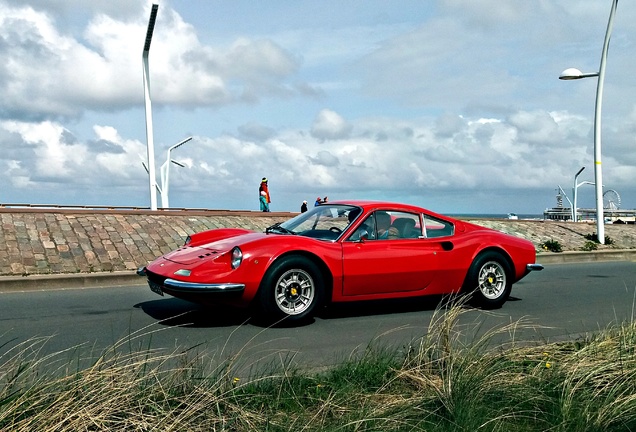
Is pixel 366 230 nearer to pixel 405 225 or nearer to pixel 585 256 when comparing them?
pixel 405 225

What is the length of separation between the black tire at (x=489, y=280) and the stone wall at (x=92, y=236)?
6.54 meters

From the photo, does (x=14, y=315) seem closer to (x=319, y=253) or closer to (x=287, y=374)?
(x=319, y=253)

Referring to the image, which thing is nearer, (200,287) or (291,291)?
(200,287)

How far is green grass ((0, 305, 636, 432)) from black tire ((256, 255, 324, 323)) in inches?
88.0

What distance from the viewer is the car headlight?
7.29 meters

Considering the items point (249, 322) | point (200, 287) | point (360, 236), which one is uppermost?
point (360, 236)

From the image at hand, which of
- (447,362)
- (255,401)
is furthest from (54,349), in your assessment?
(447,362)

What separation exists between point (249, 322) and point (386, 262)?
5.56ft

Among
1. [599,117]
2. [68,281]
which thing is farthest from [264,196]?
[68,281]

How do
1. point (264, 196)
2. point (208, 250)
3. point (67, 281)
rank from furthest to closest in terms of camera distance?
point (264, 196) < point (67, 281) < point (208, 250)

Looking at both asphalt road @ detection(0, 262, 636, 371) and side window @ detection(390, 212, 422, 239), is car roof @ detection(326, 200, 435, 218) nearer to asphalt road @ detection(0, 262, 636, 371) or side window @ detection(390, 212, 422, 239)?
side window @ detection(390, 212, 422, 239)

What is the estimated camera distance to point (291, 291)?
297 inches

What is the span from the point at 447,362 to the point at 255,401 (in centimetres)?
136

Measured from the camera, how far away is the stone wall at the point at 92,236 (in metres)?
12.3
